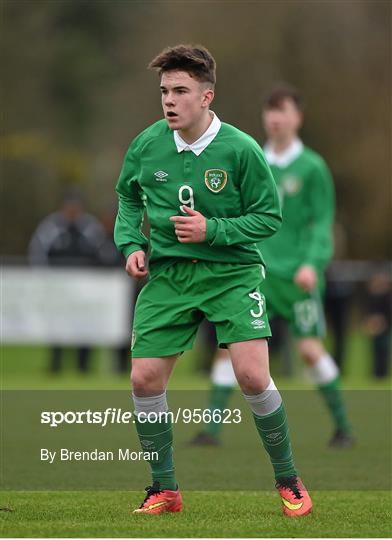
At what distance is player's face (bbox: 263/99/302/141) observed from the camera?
977cm

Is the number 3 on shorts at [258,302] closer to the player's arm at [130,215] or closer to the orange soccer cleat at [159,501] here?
the player's arm at [130,215]

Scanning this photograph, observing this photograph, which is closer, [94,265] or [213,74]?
[213,74]

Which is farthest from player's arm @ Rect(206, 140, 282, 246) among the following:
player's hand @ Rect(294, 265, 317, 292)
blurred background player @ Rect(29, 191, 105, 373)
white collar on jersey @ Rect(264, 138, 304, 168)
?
blurred background player @ Rect(29, 191, 105, 373)

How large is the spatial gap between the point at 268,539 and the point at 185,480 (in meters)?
2.13

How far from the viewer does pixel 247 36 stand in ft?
110

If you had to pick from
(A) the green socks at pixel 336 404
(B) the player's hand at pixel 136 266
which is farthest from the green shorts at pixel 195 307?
(A) the green socks at pixel 336 404

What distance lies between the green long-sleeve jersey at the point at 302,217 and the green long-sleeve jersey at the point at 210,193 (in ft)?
11.0

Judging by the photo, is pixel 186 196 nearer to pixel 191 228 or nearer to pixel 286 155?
pixel 191 228

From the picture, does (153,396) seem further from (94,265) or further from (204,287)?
(94,265)

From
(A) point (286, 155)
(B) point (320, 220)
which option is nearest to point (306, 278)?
(B) point (320, 220)

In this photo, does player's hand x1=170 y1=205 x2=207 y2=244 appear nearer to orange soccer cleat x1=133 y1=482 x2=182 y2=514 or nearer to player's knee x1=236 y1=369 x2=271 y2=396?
player's knee x1=236 y1=369 x2=271 y2=396

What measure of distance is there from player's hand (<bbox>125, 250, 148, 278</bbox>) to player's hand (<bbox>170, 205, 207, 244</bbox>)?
285mm

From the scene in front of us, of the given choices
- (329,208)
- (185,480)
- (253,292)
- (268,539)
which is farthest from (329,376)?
(268,539)

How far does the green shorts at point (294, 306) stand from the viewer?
9547 millimetres
